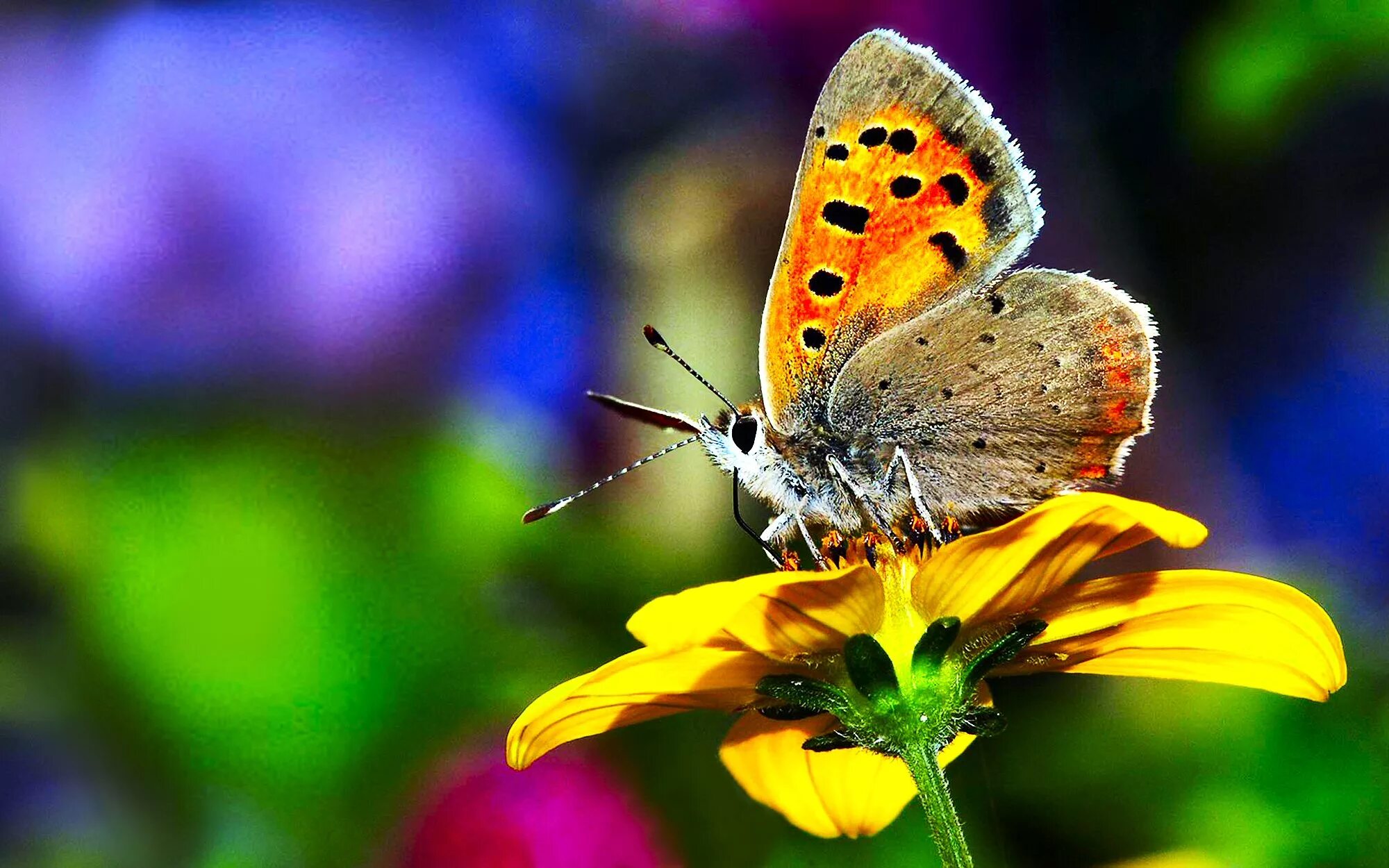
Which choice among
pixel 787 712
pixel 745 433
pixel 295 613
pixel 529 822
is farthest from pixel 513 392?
pixel 787 712

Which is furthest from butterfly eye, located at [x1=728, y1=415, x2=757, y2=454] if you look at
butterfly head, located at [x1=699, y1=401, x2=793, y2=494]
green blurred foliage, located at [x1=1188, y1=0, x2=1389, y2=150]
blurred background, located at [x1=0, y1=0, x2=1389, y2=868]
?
green blurred foliage, located at [x1=1188, y1=0, x2=1389, y2=150]

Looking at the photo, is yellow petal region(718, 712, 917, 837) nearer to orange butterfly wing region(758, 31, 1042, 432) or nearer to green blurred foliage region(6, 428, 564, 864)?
orange butterfly wing region(758, 31, 1042, 432)

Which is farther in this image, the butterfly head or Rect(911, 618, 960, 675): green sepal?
the butterfly head

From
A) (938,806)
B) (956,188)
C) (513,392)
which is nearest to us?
(938,806)

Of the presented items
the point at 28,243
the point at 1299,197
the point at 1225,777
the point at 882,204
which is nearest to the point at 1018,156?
the point at 882,204

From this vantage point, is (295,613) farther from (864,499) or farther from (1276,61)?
(1276,61)

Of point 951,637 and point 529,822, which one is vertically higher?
point 529,822

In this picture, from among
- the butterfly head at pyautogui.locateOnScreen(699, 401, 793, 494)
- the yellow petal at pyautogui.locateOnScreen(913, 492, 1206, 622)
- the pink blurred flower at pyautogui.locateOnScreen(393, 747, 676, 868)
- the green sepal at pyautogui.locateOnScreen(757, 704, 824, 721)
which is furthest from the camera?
the pink blurred flower at pyautogui.locateOnScreen(393, 747, 676, 868)

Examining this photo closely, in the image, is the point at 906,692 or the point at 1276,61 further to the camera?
the point at 1276,61
